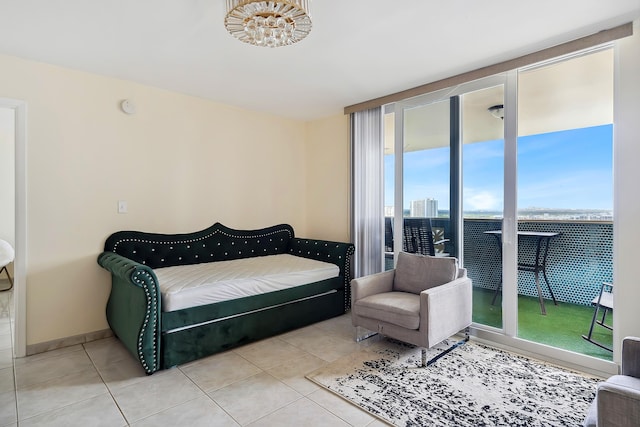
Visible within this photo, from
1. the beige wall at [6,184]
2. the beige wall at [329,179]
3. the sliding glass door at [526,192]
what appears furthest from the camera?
the beige wall at [6,184]

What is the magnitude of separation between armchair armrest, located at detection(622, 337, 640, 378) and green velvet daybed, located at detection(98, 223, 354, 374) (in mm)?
2429

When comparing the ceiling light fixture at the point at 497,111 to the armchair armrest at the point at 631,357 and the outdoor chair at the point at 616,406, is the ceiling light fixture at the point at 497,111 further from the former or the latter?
the outdoor chair at the point at 616,406

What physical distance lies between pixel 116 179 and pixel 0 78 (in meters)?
1.11

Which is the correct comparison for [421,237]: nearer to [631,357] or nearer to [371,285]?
[371,285]

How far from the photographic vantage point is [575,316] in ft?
10.7

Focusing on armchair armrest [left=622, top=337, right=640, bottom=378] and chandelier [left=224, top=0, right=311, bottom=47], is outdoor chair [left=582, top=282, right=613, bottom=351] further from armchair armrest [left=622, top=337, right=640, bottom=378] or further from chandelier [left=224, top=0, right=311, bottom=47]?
chandelier [left=224, top=0, right=311, bottom=47]

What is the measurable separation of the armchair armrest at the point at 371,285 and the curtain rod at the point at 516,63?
74.3 inches

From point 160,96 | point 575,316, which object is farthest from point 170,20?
point 575,316

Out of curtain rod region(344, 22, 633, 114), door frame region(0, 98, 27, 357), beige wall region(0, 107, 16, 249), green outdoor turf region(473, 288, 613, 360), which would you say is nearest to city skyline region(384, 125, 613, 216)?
curtain rod region(344, 22, 633, 114)

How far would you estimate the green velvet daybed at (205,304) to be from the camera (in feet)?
7.94

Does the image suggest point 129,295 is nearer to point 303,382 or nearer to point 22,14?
point 303,382

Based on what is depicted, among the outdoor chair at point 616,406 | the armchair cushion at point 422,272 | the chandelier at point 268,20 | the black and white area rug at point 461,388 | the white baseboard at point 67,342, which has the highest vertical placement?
the chandelier at point 268,20

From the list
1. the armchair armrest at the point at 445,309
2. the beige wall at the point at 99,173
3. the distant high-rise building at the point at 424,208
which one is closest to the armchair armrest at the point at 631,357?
the armchair armrest at the point at 445,309

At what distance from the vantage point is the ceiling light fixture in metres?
2.98
